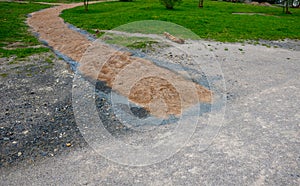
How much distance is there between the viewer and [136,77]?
9.16 meters

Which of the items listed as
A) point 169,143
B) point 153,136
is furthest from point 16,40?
point 169,143

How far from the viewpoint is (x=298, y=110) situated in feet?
24.1

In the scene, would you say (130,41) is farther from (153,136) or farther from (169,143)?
(169,143)

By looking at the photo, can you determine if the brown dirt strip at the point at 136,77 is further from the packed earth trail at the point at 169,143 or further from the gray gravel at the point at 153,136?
the gray gravel at the point at 153,136

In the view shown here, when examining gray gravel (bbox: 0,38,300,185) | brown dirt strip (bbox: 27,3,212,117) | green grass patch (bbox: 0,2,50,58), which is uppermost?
green grass patch (bbox: 0,2,50,58)

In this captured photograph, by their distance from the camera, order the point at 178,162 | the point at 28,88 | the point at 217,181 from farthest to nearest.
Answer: the point at 28,88 < the point at 178,162 < the point at 217,181

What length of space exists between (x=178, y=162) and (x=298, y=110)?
413 centimetres

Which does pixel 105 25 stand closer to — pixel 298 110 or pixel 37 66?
pixel 37 66

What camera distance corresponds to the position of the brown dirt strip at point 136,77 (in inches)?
297

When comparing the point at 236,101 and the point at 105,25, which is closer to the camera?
the point at 236,101

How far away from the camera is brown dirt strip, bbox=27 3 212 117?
755 centimetres

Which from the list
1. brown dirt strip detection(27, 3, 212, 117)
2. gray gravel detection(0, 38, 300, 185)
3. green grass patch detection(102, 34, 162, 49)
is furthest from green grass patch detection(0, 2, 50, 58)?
gray gravel detection(0, 38, 300, 185)

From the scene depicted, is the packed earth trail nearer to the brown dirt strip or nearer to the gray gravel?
the gray gravel

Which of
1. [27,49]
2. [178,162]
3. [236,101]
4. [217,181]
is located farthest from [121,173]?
[27,49]
